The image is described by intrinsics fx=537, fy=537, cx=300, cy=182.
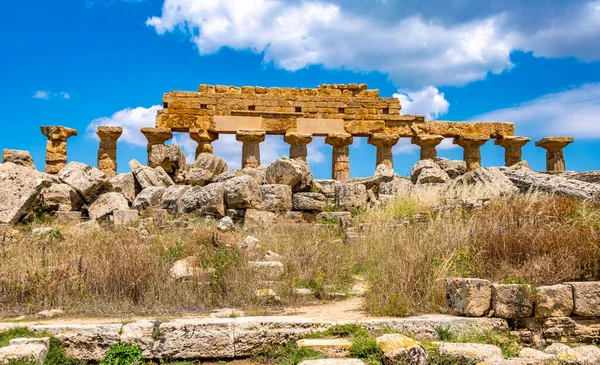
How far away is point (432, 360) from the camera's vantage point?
5117mm

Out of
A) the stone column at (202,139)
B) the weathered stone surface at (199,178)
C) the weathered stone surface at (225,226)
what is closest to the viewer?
the weathered stone surface at (225,226)

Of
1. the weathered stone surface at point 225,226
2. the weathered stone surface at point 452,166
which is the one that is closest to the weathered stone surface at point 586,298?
the weathered stone surface at point 225,226

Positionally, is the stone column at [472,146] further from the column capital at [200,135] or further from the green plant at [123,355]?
the green plant at [123,355]

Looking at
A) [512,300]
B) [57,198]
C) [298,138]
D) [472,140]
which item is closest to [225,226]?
[57,198]

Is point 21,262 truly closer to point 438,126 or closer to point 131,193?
point 131,193

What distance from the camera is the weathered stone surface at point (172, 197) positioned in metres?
13.5

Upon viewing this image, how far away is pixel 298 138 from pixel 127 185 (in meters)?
7.98

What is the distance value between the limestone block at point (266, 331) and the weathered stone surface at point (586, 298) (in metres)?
3.01

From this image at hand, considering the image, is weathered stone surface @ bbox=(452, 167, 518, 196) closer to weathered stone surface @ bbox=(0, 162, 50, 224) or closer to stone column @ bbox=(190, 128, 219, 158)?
weathered stone surface @ bbox=(0, 162, 50, 224)

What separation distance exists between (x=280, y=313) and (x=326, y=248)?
2983mm

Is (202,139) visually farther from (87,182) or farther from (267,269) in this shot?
(267,269)

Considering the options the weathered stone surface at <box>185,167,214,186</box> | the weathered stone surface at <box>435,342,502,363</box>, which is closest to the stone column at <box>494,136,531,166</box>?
the weathered stone surface at <box>185,167,214,186</box>

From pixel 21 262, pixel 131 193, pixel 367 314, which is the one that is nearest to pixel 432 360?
pixel 367 314

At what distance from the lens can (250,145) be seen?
21.8 metres
